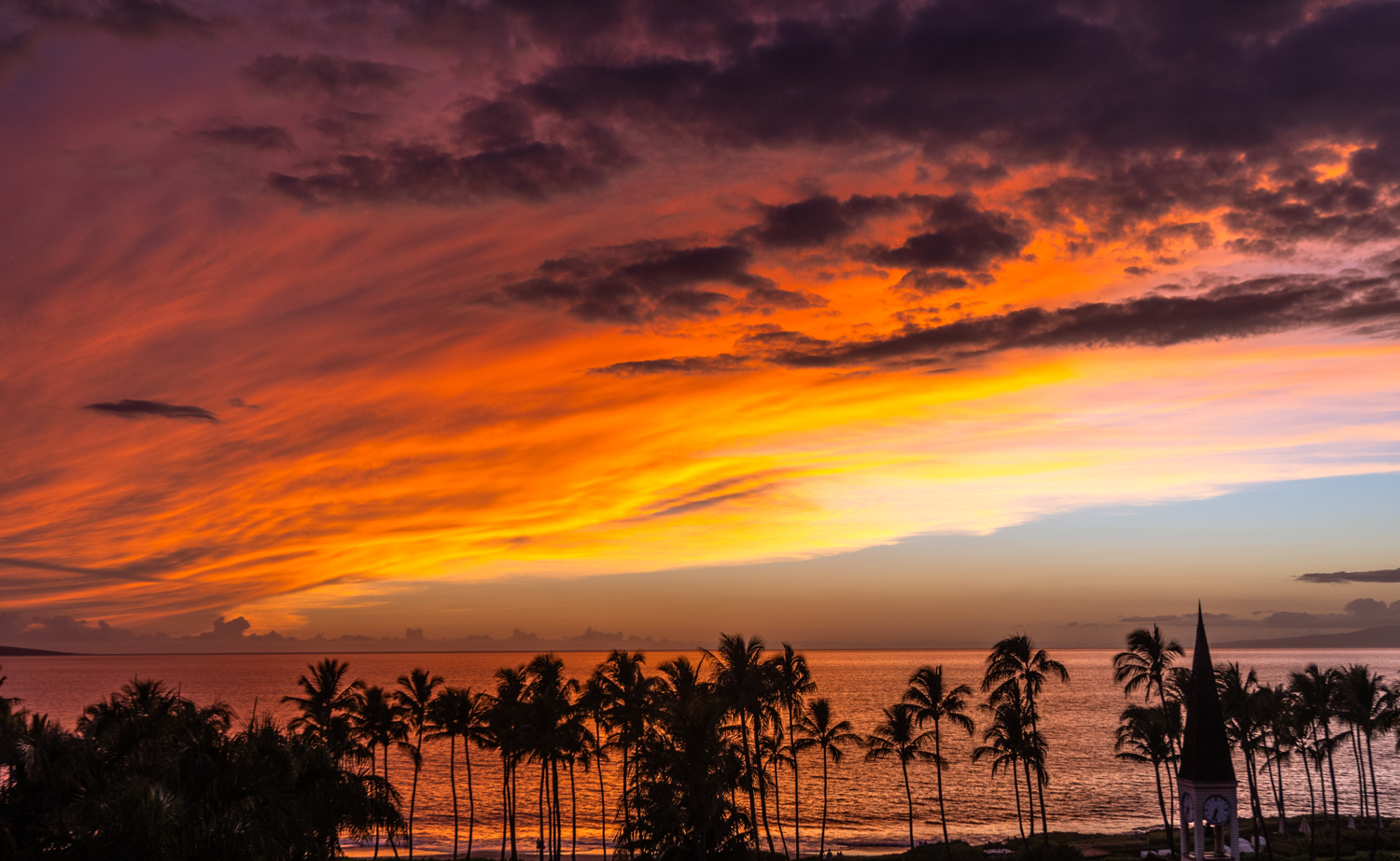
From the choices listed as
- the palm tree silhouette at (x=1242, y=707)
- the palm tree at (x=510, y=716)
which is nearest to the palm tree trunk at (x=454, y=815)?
the palm tree at (x=510, y=716)

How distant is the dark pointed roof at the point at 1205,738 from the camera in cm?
4538

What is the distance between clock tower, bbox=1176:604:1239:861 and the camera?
4512 cm

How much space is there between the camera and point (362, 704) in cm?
6272

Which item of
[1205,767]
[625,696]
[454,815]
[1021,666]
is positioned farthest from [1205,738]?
[454,815]

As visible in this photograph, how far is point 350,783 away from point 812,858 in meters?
49.3

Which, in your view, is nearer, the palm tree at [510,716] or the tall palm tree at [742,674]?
the tall palm tree at [742,674]

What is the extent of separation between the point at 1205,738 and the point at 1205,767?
140cm

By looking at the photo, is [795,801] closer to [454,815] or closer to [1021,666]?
[454,815]

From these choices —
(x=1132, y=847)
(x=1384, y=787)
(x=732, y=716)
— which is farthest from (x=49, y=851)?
(x=1384, y=787)

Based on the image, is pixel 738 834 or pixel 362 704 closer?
pixel 738 834

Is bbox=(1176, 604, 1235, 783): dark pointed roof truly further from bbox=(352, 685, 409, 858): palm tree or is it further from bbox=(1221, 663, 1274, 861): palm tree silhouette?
bbox=(352, 685, 409, 858): palm tree

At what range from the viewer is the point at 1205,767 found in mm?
45438

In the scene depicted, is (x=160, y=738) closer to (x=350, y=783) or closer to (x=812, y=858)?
(x=350, y=783)

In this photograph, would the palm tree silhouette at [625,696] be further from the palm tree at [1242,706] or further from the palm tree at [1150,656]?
the palm tree at [1242,706]
